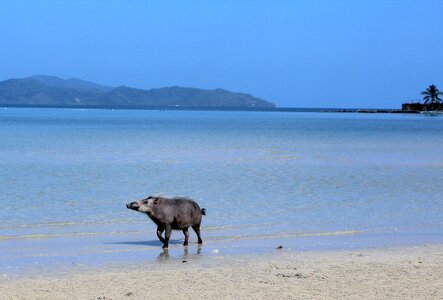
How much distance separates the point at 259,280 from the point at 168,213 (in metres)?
3.62

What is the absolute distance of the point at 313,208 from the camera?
20.6 m

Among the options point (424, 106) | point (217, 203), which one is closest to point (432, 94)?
point (424, 106)

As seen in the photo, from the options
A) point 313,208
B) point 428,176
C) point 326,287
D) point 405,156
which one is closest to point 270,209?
point 313,208

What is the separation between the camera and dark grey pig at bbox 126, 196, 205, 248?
14203 millimetres

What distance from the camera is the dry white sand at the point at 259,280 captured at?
1009cm

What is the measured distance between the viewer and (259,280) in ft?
36.1

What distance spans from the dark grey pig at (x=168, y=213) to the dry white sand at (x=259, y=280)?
4.55 feet

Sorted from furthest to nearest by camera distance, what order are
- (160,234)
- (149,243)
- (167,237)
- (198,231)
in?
(149,243) < (198,231) < (160,234) < (167,237)

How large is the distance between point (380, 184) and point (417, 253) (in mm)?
13985

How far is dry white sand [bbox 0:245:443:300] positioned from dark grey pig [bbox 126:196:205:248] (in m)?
1.39

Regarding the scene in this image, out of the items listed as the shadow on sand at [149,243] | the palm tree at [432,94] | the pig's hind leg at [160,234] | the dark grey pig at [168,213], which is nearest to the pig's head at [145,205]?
the dark grey pig at [168,213]

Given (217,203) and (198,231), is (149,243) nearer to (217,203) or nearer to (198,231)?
(198,231)

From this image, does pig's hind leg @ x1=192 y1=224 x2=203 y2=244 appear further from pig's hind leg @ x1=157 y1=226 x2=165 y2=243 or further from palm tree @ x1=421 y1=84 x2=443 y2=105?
palm tree @ x1=421 y1=84 x2=443 y2=105

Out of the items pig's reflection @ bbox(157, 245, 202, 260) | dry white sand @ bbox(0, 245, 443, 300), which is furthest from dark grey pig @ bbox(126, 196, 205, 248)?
dry white sand @ bbox(0, 245, 443, 300)
